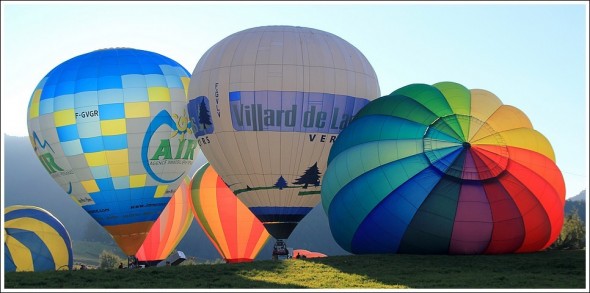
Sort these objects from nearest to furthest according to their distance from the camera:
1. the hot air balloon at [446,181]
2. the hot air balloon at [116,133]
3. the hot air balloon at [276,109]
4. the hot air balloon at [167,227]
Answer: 1. the hot air balloon at [446,181]
2. the hot air balloon at [276,109]
3. the hot air balloon at [116,133]
4. the hot air balloon at [167,227]

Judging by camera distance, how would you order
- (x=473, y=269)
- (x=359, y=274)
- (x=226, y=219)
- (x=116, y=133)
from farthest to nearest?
(x=226, y=219)
(x=116, y=133)
(x=473, y=269)
(x=359, y=274)

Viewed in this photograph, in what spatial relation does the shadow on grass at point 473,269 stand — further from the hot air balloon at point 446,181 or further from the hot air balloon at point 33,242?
the hot air balloon at point 33,242

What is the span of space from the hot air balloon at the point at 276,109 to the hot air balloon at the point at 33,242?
635cm

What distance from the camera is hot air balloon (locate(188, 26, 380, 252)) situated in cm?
2605

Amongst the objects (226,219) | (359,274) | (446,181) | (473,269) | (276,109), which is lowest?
(359,274)

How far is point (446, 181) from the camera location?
2122 centimetres

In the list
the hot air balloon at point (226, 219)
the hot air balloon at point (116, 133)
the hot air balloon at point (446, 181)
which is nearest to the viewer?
the hot air balloon at point (446, 181)

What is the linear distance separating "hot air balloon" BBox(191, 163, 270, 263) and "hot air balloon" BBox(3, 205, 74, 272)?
536 cm

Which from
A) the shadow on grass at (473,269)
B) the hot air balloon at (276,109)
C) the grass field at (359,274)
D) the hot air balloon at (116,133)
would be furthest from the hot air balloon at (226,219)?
the shadow on grass at (473,269)

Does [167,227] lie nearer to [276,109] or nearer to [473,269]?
[276,109]

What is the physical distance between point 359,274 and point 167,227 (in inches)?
682

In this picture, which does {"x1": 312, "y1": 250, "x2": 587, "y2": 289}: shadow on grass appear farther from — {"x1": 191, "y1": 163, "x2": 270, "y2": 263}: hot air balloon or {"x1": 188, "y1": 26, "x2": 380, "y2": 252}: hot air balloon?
{"x1": 191, "y1": 163, "x2": 270, "y2": 263}: hot air balloon

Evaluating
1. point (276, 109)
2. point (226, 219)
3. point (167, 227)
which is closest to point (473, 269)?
point (276, 109)

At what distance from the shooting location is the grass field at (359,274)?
17.6 m
